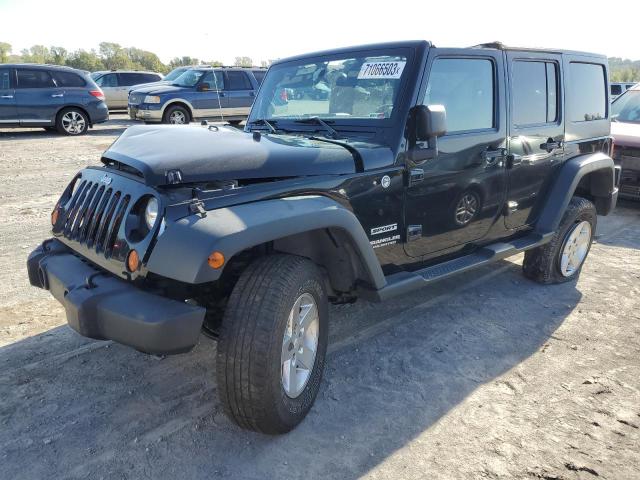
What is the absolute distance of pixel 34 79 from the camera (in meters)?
12.8

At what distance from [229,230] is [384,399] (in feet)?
4.71

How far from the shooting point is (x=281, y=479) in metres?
2.43

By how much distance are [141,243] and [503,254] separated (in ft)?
8.96

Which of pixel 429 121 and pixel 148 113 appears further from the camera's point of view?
pixel 148 113

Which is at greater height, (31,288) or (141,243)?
(141,243)

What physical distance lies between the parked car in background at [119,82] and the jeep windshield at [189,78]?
4682 mm

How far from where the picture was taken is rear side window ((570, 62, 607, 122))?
463 cm

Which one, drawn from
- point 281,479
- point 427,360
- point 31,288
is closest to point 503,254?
point 427,360

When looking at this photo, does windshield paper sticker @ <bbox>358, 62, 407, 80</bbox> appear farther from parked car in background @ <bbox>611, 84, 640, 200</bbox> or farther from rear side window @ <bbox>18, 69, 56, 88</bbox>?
rear side window @ <bbox>18, 69, 56, 88</bbox>

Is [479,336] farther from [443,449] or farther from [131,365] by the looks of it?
[131,365]

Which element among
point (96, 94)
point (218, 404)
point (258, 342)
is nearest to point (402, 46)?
point (258, 342)

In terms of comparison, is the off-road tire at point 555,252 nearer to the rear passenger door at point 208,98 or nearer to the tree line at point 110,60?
the rear passenger door at point 208,98

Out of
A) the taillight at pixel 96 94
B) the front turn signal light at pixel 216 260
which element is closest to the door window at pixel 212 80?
the taillight at pixel 96 94

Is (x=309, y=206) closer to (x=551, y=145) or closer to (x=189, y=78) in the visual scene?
(x=551, y=145)
